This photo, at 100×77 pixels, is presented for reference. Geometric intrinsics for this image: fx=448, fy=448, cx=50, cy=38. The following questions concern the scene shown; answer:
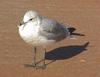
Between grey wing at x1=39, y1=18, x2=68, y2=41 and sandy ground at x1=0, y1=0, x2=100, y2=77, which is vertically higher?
grey wing at x1=39, y1=18, x2=68, y2=41

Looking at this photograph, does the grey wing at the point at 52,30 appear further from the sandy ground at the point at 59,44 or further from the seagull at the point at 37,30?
the sandy ground at the point at 59,44

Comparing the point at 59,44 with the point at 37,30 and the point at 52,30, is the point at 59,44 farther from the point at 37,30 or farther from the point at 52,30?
the point at 37,30

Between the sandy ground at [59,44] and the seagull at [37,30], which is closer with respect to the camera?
the seagull at [37,30]

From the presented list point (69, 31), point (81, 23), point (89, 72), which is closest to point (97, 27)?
point (81, 23)

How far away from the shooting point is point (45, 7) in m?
9.05

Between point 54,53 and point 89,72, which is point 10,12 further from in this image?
point 89,72

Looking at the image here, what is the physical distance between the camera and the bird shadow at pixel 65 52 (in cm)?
714

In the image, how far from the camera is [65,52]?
730cm

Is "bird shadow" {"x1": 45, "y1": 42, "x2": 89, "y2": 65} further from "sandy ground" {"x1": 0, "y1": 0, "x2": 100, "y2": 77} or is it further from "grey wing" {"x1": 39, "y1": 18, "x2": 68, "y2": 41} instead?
"grey wing" {"x1": 39, "y1": 18, "x2": 68, "y2": 41}

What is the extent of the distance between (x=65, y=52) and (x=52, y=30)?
2.34 ft

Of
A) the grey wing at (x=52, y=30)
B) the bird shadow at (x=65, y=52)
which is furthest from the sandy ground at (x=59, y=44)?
the grey wing at (x=52, y=30)

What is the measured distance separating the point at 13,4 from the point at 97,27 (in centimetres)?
192

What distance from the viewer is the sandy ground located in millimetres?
6734

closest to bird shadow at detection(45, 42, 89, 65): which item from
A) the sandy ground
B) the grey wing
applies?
the sandy ground
